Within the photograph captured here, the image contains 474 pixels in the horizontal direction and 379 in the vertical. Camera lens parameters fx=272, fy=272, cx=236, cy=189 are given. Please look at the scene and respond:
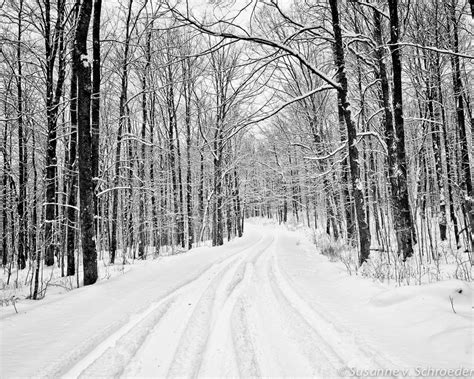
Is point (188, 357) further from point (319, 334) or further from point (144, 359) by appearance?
point (319, 334)

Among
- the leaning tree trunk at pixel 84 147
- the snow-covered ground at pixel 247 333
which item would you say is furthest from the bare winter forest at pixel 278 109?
the snow-covered ground at pixel 247 333

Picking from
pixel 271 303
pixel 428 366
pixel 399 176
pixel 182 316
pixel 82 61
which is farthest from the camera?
pixel 399 176

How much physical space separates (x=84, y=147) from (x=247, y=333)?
627 centimetres

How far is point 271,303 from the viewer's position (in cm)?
462

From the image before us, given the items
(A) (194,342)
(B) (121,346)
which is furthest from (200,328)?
(B) (121,346)

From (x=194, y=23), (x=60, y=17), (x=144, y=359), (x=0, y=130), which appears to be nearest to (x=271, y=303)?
(x=144, y=359)

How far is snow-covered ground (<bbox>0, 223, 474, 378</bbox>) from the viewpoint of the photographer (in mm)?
2613

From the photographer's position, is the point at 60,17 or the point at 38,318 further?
the point at 60,17

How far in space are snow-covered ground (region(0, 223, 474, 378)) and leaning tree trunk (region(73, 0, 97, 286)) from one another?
1784mm

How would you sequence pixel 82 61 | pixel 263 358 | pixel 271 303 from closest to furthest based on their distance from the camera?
1. pixel 263 358
2. pixel 271 303
3. pixel 82 61

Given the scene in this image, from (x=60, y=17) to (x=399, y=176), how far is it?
13989 mm

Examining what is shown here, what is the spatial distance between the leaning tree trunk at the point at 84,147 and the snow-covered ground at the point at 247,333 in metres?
1.78

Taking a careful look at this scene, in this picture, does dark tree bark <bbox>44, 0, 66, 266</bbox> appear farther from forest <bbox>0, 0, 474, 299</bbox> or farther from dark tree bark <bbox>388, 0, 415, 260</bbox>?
dark tree bark <bbox>388, 0, 415, 260</bbox>

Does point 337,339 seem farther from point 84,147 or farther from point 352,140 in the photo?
point 84,147
